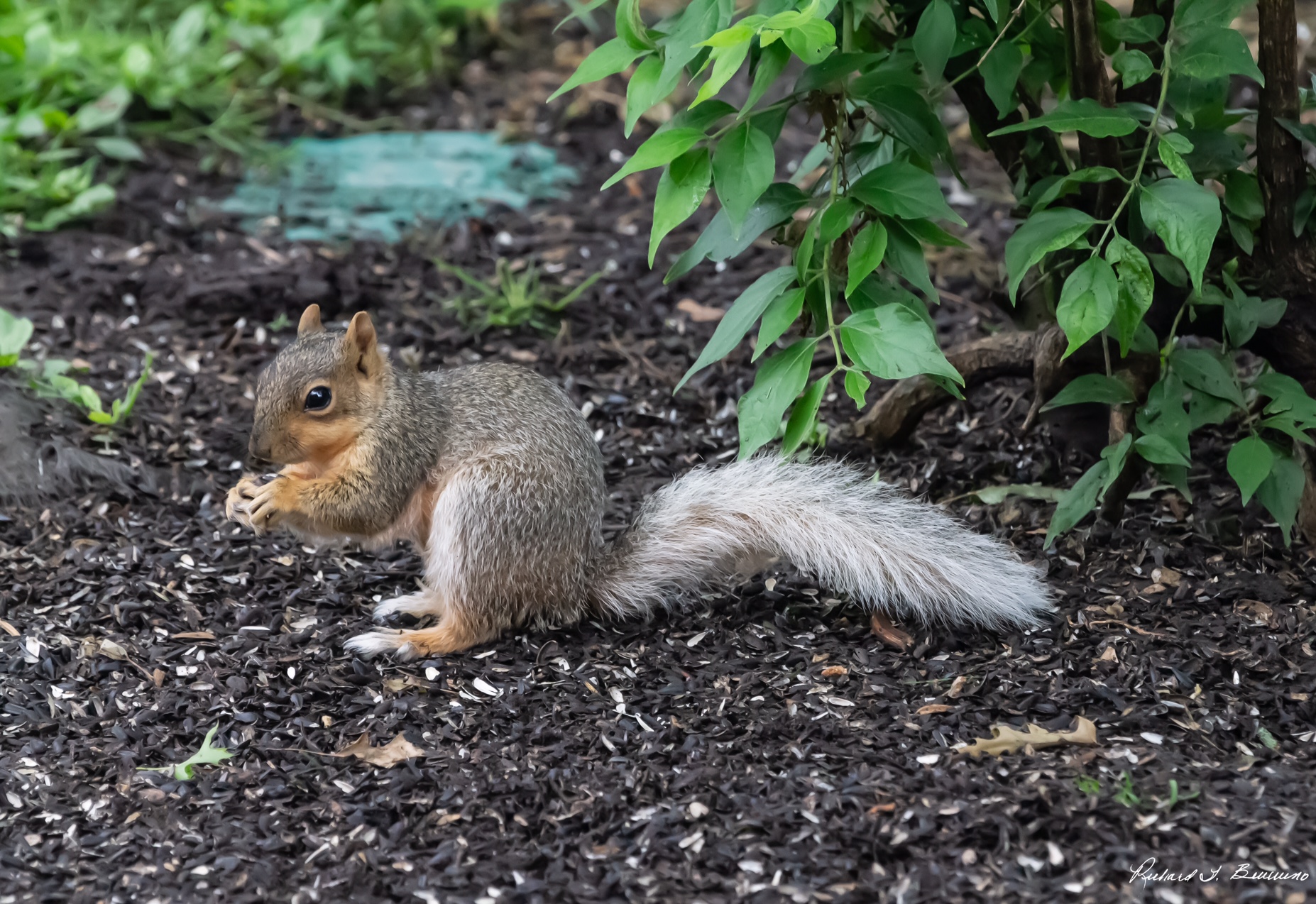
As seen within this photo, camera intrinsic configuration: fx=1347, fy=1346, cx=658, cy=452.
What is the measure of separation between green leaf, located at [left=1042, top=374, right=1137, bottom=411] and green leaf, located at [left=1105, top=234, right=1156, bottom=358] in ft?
1.23

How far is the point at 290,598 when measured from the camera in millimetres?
3535

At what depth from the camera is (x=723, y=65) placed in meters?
2.28

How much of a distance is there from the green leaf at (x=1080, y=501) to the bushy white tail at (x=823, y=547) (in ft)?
0.42

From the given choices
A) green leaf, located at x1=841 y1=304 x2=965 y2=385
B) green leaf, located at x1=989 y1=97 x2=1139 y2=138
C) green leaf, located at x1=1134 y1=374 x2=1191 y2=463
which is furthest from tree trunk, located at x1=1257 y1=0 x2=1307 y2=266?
green leaf, located at x1=841 y1=304 x2=965 y2=385

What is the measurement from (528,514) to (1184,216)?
1.60 metres

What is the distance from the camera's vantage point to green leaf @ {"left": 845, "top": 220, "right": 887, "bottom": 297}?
2766 mm

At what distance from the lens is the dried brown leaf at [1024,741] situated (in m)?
2.75

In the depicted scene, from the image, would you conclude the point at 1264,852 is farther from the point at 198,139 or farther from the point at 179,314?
the point at 198,139

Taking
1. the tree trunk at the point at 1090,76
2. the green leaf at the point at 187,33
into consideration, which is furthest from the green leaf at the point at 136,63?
the tree trunk at the point at 1090,76

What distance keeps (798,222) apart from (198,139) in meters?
3.76

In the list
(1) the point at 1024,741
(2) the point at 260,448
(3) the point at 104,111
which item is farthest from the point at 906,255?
(3) the point at 104,111

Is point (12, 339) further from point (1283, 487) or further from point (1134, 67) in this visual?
point (1283, 487)

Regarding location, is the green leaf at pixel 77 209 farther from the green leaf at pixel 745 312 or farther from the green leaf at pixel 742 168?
the green leaf at pixel 742 168

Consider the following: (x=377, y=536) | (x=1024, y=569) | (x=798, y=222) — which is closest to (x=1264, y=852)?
(x=1024, y=569)
